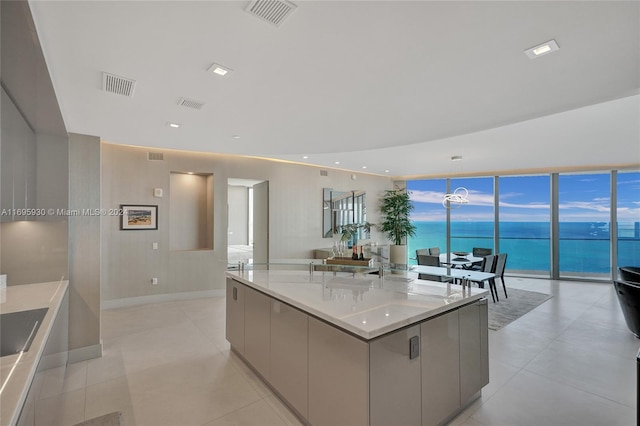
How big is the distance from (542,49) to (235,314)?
3492 mm

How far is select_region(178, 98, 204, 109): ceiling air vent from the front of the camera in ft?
9.12

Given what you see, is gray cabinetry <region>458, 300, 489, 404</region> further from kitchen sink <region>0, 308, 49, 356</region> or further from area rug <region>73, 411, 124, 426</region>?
kitchen sink <region>0, 308, 49, 356</region>

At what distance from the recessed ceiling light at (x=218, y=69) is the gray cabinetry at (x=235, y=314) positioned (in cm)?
203

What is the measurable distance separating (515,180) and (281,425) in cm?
958

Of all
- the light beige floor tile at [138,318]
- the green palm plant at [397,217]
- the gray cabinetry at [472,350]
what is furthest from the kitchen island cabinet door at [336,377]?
the green palm plant at [397,217]

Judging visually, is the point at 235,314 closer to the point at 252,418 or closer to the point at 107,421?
the point at 252,418

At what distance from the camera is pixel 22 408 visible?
49.0 inches

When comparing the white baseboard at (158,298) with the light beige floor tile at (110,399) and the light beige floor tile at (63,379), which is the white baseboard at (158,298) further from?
the light beige floor tile at (110,399)

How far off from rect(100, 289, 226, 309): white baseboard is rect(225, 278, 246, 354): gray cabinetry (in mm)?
2727

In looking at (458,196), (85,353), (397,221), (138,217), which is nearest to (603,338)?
(458,196)

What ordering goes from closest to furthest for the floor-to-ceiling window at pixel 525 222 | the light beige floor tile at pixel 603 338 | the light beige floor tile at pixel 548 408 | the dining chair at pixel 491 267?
the light beige floor tile at pixel 548 408 < the light beige floor tile at pixel 603 338 < the dining chair at pixel 491 267 < the floor-to-ceiling window at pixel 525 222

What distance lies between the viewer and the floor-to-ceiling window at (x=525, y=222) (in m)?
8.43

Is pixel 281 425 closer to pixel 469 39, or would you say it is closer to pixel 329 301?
pixel 329 301

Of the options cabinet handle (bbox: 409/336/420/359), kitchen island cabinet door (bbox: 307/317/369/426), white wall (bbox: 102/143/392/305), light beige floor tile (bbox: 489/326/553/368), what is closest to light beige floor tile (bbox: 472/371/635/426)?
light beige floor tile (bbox: 489/326/553/368)
